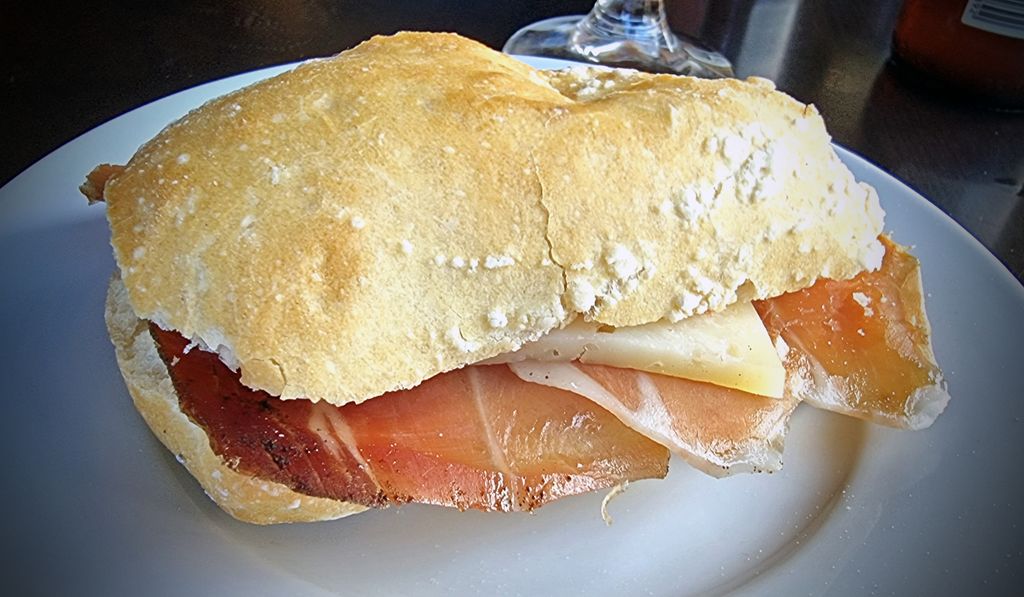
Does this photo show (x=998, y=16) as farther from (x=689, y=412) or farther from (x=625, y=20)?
(x=689, y=412)

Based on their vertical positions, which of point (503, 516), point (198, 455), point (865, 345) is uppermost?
point (865, 345)

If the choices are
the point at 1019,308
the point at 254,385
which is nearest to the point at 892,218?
the point at 1019,308

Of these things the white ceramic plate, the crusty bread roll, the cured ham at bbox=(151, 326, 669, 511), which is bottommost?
the white ceramic plate

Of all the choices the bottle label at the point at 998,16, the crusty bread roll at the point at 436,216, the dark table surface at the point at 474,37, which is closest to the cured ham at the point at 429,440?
the crusty bread roll at the point at 436,216

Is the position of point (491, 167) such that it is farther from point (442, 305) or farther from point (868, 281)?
point (868, 281)

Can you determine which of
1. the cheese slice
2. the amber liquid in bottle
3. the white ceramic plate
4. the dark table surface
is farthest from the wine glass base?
the cheese slice

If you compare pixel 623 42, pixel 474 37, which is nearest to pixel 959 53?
pixel 623 42

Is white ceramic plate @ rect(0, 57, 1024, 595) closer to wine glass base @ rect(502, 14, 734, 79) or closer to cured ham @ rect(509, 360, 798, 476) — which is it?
cured ham @ rect(509, 360, 798, 476)
